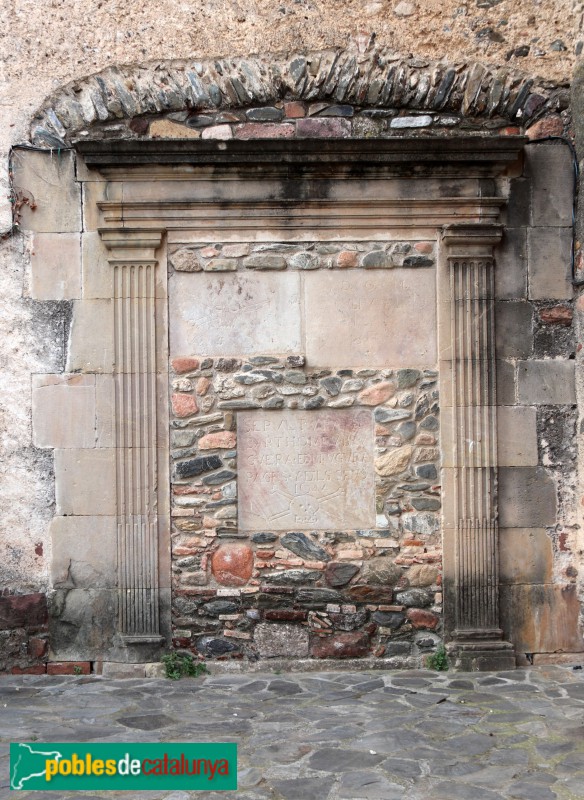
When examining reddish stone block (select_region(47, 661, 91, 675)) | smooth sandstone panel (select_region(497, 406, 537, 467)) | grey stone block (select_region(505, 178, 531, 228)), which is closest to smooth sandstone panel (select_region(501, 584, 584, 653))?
smooth sandstone panel (select_region(497, 406, 537, 467))

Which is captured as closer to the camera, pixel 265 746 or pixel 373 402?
pixel 265 746

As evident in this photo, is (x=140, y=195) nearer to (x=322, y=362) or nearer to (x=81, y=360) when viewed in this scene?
(x=81, y=360)

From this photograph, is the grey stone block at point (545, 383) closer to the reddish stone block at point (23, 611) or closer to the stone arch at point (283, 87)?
the stone arch at point (283, 87)

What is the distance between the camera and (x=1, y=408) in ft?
17.1

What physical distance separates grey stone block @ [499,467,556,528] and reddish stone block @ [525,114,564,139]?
2171 millimetres

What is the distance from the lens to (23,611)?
516 cm

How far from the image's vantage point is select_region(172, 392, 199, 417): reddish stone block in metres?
5.24

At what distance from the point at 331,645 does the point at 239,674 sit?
1.98 feet

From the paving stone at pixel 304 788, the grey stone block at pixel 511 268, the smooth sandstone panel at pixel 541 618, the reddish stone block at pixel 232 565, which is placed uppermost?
the grey stone block at pixel 511 268

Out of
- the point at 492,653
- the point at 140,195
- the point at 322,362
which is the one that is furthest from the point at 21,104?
the point at 492,653

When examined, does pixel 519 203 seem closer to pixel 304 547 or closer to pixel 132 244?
pixel 132 244

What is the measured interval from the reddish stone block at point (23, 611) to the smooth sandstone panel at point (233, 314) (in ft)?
5.94

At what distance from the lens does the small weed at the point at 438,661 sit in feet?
16.9

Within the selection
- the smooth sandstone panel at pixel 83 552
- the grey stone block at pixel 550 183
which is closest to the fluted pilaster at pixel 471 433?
the grey stone block at pixel 550 183
